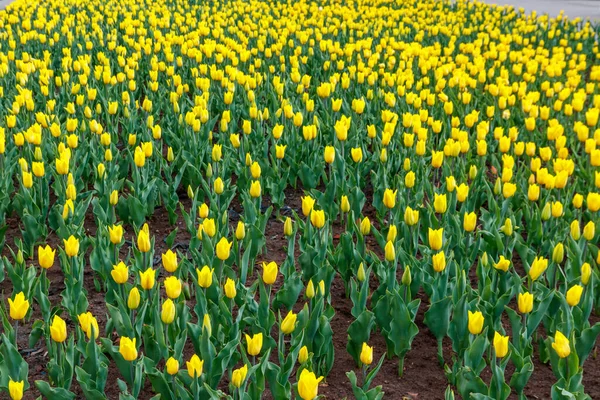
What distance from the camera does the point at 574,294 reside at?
107 inches

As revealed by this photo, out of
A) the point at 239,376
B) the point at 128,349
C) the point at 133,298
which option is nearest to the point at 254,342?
the point at 239,376

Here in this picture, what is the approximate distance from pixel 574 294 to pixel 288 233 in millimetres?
1247

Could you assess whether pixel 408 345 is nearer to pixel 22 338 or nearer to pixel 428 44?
pixel 22 338

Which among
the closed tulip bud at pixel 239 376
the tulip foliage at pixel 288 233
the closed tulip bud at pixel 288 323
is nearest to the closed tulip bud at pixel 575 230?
the tulip foliage at pixel 288 233

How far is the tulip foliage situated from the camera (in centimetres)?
267

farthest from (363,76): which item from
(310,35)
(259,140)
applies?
(310,35)

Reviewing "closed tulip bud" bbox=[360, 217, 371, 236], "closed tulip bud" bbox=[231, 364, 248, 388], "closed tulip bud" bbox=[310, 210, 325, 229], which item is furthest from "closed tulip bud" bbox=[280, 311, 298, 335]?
"closed tulip bud" bbox=[360, 217, 371, 236]

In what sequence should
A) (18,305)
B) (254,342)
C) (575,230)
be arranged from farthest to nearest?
(575,230) < (18,305) < (254,342)

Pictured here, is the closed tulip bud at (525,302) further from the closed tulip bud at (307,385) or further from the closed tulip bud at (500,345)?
the closed tulip bud at (307,385)

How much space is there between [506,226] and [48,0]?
994cm

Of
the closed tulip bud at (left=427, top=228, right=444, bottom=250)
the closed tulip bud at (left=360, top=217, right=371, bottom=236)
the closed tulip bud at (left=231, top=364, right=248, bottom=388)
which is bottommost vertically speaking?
the closed tulip bud at (left=360, top=217, right=371, bottom=236)

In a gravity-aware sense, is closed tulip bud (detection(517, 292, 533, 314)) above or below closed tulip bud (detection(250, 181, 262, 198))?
above

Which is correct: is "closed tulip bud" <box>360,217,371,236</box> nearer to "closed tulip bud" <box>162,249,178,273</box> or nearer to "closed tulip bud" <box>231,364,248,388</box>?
"closed tulip bud" <box>162,249,178,273</box>

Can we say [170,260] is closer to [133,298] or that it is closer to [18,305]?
[133,298]
